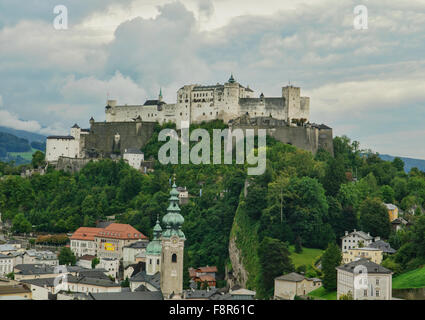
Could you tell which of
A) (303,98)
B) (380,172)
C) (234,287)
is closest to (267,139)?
(303,98)

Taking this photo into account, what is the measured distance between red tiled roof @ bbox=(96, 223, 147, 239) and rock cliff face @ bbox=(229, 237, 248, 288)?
13026 millimetres

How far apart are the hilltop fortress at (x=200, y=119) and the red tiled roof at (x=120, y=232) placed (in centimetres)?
1915

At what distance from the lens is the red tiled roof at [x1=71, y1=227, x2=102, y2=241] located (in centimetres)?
7569

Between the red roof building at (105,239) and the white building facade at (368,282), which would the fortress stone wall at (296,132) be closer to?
the red roof building at (105,239)

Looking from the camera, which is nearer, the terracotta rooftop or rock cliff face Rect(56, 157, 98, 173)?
the terracotta rooftop

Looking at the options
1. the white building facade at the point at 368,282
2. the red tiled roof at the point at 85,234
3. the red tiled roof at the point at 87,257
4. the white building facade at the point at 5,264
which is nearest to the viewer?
the white building facade at the point at 368,282

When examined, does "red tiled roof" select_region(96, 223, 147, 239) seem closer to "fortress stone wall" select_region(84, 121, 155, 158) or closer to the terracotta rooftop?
the terracotta rooftop

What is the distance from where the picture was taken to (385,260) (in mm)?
49562

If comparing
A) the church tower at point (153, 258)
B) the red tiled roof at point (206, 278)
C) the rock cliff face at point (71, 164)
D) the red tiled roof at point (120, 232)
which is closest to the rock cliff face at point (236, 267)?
the red tiled roof at point (206, 278)

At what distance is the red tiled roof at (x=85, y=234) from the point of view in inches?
2980

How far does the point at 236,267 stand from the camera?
198ft

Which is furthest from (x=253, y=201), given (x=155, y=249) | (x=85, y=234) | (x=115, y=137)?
(x=115, y=137)

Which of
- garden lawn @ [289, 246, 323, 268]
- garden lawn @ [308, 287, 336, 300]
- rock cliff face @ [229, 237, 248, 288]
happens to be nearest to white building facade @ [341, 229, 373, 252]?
garden lawn @ [289, 246, 323, 268]
